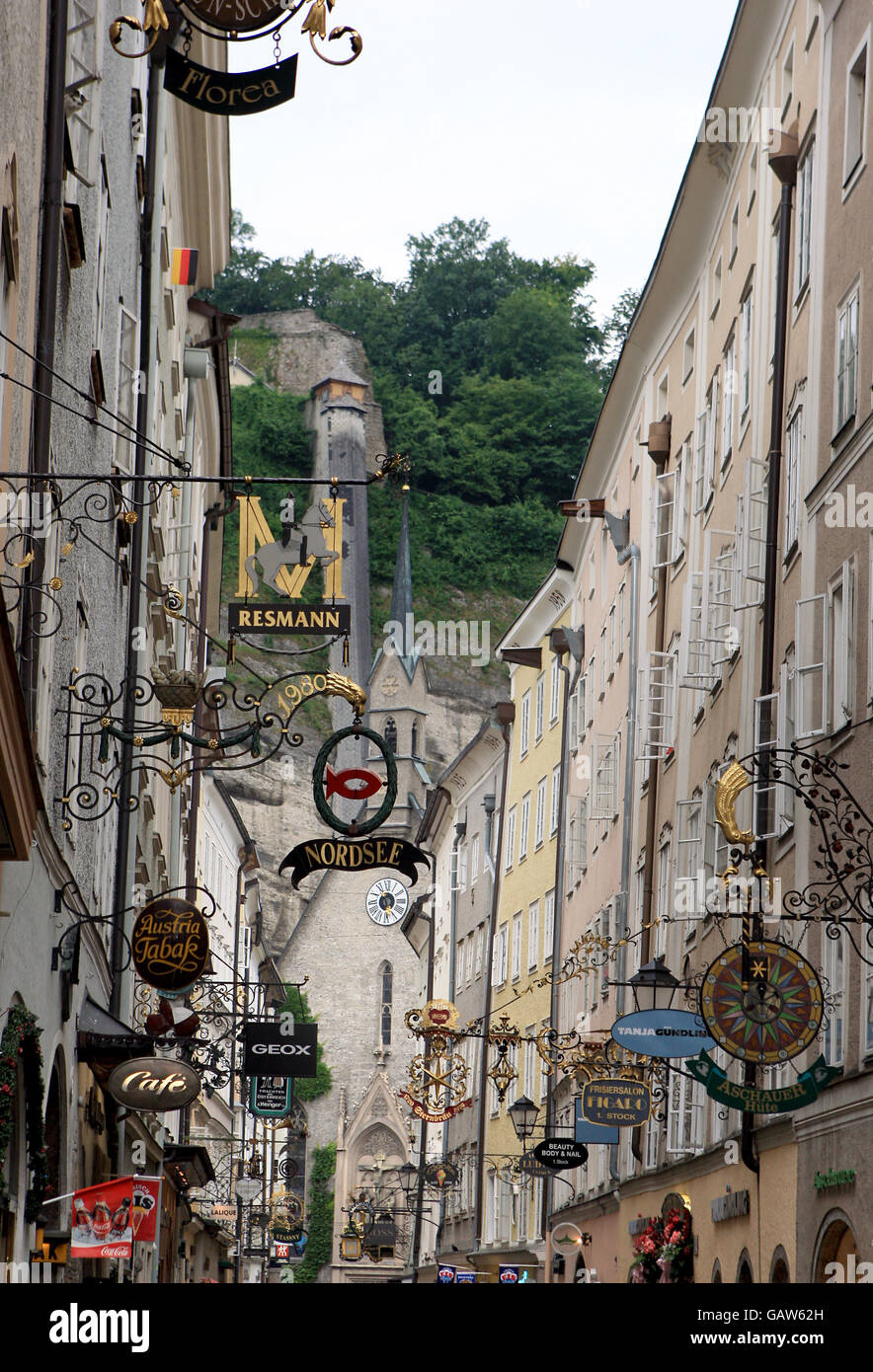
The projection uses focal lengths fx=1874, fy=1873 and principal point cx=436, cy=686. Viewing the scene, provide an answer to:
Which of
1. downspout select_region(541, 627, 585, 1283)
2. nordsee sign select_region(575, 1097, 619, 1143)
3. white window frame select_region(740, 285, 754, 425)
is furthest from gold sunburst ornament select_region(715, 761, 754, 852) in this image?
downspout select_region(541, 627, 585, 1283)

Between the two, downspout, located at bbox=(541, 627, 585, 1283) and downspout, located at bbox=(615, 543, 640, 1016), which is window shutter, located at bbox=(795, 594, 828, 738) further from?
downspout, located at bbox=(541, 627, 585, 1283)

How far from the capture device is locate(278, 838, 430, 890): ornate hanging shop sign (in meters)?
12.9

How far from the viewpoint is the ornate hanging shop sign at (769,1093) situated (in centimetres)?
1395

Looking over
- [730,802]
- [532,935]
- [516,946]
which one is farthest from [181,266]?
[516,946]

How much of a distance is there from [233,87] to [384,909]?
69753 mm

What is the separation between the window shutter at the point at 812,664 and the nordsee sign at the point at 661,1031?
2807 millimetres

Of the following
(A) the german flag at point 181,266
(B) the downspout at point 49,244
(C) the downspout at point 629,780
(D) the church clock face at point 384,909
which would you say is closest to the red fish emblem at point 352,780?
(B) the downspout at point 49,244

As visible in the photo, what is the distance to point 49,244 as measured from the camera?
12.9m

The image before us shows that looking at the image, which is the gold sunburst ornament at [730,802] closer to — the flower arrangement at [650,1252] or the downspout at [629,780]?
the flower arrangement at [650,1252]

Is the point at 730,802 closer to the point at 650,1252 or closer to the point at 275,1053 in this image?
the point at 275,1053

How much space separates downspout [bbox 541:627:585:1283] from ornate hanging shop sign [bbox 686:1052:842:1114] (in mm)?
19882
